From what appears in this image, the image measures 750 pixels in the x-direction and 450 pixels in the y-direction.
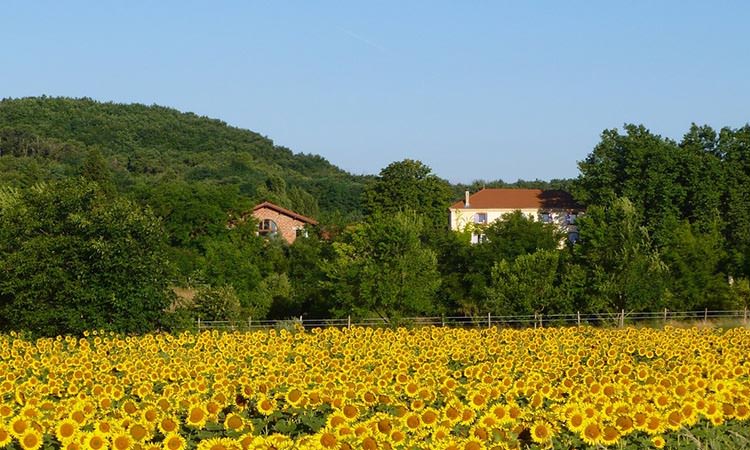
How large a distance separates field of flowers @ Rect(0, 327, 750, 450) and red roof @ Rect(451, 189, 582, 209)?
71985mm

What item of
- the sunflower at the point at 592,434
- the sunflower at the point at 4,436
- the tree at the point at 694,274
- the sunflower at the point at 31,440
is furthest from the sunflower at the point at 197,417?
the tree at the point at 694,274

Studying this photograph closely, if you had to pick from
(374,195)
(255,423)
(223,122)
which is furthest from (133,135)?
(255,423)

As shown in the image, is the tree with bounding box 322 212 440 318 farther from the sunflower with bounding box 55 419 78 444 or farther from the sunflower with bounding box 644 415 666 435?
the sunflower with bounding box 55 419 78 444

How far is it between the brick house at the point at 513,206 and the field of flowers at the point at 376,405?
70.2 metres

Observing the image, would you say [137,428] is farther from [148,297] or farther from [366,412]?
[148,297]

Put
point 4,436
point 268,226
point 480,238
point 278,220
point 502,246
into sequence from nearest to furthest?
point 4,436
point 502,246
point 480,238
point 268,226
point 278,220

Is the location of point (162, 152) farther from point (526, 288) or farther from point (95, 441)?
point (95, 441)

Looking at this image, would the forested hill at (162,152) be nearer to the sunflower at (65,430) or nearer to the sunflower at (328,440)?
the sunflower at (65,430)

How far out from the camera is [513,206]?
90.3 meters

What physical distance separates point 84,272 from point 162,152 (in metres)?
135

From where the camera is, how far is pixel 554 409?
9.19 m

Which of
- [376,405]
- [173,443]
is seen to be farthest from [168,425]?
[376,405]

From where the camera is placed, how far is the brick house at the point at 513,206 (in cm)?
8694

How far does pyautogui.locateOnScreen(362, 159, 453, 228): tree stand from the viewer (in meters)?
83.3
